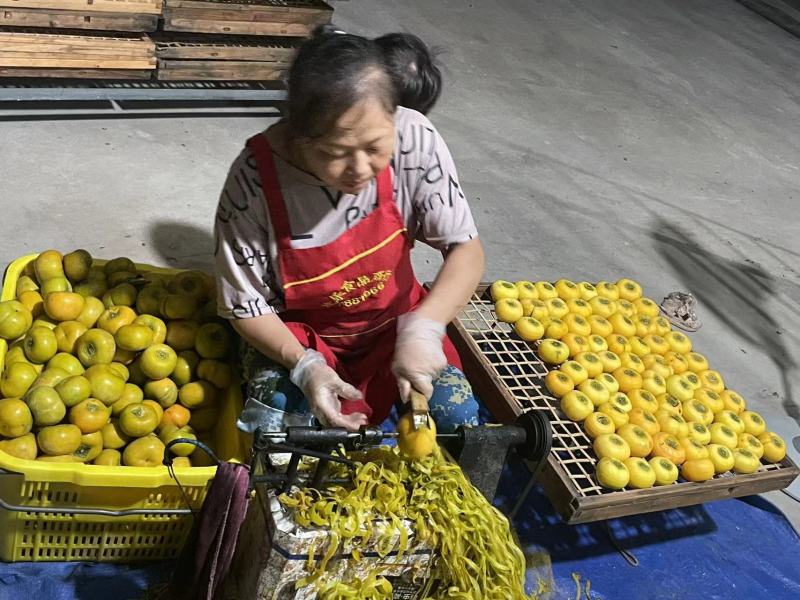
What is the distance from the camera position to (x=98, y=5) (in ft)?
12.7

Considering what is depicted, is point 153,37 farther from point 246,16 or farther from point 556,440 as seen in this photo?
point 556,440

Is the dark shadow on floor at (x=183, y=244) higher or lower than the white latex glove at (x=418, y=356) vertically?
lower

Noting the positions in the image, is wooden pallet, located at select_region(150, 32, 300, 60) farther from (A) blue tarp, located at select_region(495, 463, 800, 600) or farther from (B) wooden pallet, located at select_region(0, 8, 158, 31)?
(A) blue tarp, located at select_region(495, 463, 800, 600)

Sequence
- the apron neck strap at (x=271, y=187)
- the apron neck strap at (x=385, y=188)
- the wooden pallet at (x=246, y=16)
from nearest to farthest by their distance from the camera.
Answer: the apron neck strap at (x=271, y=187) < the apron neck strap at (x=385, y=188) < the wooden pallet at (x=246, y=16)

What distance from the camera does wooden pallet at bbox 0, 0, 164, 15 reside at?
12.1 ft

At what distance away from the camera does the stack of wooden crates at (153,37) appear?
379cm

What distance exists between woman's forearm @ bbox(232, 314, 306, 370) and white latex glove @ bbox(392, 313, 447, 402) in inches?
11.1

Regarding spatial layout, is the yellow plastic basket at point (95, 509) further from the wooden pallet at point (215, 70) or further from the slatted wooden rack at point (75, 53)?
the wooden pallet at point (215, 70)

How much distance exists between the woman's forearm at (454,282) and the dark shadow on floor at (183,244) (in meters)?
1.55

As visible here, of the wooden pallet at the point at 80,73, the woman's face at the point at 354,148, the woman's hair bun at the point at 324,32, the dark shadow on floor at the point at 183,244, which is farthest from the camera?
the wooden pallet at the point at 80,73

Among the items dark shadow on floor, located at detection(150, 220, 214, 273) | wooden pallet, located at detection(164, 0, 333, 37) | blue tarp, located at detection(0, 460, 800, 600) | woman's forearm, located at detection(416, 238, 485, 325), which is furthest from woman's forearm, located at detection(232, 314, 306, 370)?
wooden pallet, located at detection(164, 0, 333, 37)

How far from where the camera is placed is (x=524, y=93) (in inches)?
247

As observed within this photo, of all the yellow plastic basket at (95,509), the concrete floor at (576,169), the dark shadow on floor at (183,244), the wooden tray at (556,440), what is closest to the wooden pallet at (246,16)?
the concrete floor at (576,169)

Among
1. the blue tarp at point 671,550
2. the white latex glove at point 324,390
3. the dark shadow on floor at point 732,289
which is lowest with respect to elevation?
the blue tarp at point 671,550
